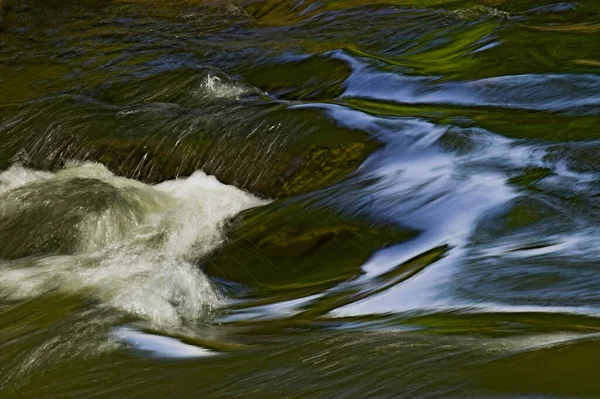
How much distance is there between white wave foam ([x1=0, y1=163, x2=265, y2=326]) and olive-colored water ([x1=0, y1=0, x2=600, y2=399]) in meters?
0.02

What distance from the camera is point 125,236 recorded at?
5691mm

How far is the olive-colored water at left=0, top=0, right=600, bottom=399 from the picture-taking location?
302 cm

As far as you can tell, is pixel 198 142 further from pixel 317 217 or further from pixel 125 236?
pixel 317 217

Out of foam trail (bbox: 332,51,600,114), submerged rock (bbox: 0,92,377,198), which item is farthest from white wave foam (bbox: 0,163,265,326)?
foam trail (bbox: 332,51,600,114)

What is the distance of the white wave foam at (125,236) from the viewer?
4.26 m

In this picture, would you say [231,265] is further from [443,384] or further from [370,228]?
[443,384]

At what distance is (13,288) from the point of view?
478 centimetres

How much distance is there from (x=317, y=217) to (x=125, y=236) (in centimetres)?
107

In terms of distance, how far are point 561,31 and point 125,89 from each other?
4.05 meters

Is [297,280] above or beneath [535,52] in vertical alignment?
beneath

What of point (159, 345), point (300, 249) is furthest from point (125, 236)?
point (159, 345)

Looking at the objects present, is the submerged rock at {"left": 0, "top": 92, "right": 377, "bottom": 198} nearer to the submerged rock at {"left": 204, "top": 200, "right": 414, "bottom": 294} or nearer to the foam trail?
the submerged rock at {"left": 204, "top": 200, "right": 414, "bottom": 294}

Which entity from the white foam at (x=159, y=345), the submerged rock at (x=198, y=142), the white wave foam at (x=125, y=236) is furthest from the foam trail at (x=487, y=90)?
the white foam at (x=159, y=345)

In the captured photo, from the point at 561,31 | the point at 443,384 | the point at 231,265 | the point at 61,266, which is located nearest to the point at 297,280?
the point at 231,265
